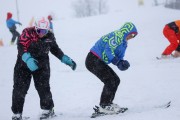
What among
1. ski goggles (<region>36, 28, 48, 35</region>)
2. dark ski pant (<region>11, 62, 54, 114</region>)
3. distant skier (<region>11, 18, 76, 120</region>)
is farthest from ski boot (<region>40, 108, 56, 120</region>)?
ski goggles (<region>36, 28, 48, 35</region>)

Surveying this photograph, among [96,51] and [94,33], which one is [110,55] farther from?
[94,33]

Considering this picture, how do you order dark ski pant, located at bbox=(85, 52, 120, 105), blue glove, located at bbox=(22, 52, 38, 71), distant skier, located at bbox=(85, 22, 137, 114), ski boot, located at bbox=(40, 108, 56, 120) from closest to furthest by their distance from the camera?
blue glove, located at bbox=(22, 52, 38, 71) → distant skier, located at bbox=(85, 22, 137, 114) → dark ski pant, located at bbox=(85, 52, 120, 105) → ski boot, located at bbox=(40, 108, 56, 120)

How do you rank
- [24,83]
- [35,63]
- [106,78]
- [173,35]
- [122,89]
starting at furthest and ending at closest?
[173,35] → [122,89] → [24,83] → [106,78] → [35,63]

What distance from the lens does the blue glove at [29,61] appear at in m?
5.66

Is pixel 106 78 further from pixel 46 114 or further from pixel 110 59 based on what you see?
pixel 46 114

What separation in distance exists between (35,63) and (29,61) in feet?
0.48

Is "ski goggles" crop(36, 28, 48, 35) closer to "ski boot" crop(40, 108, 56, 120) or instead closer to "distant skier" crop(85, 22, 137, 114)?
"distant skier" crop(85, 22, 137, 114)

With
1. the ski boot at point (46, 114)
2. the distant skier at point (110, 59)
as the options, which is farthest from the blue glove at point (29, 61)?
the ski boot at point (46, 114)

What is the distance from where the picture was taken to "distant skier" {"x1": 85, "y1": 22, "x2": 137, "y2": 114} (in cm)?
583

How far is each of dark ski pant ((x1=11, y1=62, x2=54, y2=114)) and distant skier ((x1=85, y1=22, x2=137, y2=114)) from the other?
34.3 inches

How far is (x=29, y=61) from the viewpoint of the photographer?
5.67 metres

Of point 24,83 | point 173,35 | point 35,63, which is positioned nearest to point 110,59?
point 35,63

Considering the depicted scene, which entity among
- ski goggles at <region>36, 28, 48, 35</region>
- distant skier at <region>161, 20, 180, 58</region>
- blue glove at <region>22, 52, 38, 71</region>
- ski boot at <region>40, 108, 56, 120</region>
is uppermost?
distant skier at <region>161, 20, 180, 58</region>

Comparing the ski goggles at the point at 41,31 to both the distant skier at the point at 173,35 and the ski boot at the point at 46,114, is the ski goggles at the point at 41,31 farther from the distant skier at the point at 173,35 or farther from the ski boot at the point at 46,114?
the distant skier at the point at 173,35
